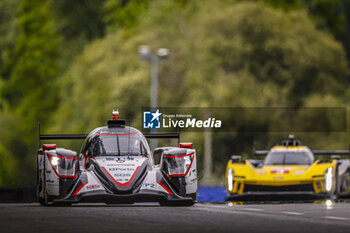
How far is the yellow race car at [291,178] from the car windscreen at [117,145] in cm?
495

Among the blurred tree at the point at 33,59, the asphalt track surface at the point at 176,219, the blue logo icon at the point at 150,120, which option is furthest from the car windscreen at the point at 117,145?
the blurred tree at the point at 33,59

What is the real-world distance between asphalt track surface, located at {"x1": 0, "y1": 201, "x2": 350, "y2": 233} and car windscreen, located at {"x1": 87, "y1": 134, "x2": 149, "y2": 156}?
132 cm

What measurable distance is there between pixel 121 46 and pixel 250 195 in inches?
1326

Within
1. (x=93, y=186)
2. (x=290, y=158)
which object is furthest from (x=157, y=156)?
(x=290, y=158)

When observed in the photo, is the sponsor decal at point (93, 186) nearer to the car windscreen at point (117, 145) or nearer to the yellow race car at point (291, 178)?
the car windscreen at point (117, 145)

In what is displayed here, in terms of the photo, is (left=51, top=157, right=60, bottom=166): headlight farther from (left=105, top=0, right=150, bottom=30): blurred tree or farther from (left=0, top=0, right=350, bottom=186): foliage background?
(left=105, top=0, right=150, bottom=30): blurred tree

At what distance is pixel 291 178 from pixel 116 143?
5556 mm

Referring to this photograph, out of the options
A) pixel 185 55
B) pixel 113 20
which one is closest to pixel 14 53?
pixel 113 20

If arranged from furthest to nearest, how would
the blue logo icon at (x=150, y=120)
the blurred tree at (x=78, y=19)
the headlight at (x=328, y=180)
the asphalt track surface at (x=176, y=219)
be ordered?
1. the blurred tree at (x=78, y=19)
2. the blue logo icon at (x=150, y=120)
3. the headlight at (x=328, y=180)
4. the asphalt track surface at (x=176, y=219)

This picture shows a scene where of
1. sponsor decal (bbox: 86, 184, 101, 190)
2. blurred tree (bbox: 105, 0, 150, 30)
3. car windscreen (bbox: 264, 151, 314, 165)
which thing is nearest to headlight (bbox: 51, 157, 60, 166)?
sponsor decal (bbox: 86, 184, 101, 190)

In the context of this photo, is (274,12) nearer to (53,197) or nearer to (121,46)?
(121,46)

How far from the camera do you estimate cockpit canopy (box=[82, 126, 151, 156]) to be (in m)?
16.7

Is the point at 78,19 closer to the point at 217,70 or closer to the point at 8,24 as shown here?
the point at 8,24

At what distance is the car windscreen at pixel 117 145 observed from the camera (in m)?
16.7
